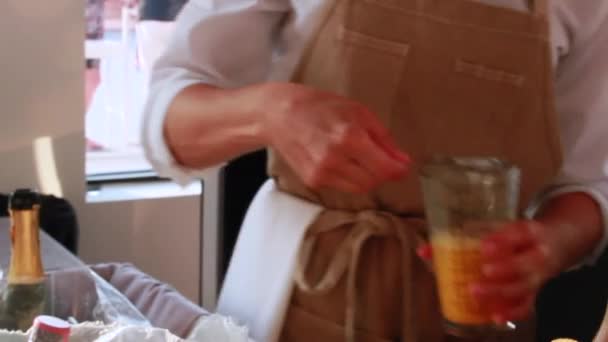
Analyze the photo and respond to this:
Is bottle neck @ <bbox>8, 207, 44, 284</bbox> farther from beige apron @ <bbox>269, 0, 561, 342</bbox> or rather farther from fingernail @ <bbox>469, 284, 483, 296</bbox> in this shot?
fingernail @ <bbox>469, 284, 483, 296</bbox>

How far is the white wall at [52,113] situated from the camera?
1.65 metres

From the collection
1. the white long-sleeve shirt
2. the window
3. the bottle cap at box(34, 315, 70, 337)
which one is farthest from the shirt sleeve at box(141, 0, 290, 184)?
the window

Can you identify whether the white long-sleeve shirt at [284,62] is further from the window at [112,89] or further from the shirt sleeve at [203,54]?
the window at [112,89]

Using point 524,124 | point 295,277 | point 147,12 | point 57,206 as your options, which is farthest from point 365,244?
point 147,12

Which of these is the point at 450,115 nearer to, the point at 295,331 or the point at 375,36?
the point at 375,36

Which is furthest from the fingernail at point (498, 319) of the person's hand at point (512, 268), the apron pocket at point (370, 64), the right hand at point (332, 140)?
the apron pocket at point (370, 64)

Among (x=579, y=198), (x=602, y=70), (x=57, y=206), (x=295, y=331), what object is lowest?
(x=57, y=206)

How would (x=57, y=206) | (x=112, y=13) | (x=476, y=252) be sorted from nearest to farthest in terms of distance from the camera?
1. (x=476, y=252)
2. (x=57, y=206)
3. (x=112, y=13)

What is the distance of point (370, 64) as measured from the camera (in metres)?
0.88

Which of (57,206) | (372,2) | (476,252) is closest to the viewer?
(476,252)

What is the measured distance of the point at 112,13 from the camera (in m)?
1.84

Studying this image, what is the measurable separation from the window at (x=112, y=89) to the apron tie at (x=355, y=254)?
98 centimetres

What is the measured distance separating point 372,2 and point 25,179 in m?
1.00

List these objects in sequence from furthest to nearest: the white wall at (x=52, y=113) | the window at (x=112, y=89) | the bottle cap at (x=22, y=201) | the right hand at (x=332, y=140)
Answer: the window at (x=112, y=89), the white wall at (x=52, y=113), the bottle cap at (x=22, y=201), the right hand at (x=332, y=140)
